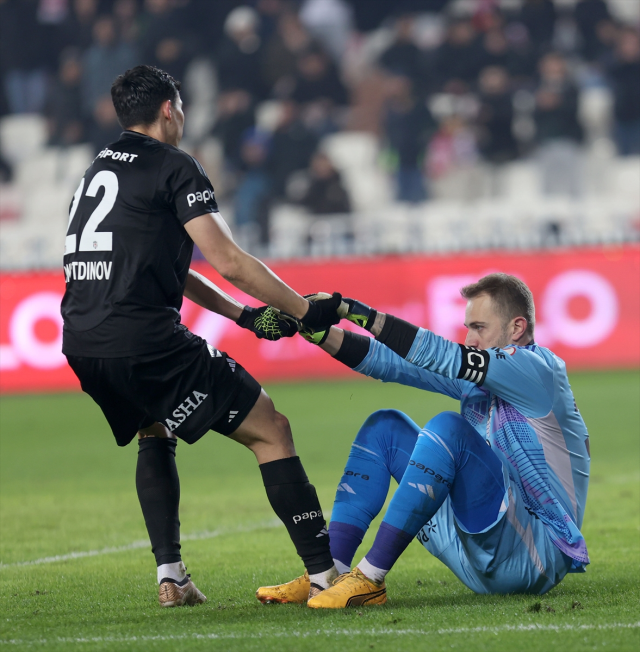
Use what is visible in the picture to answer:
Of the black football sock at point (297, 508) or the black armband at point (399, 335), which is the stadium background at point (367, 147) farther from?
the black armband at point (399, 335)

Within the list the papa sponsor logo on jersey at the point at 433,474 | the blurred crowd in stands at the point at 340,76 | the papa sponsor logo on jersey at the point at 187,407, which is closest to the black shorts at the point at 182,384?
the papa sponsor logo on jersey at the point at 187,407

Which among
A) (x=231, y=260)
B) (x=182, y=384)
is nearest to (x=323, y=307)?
(x=231, y=260)

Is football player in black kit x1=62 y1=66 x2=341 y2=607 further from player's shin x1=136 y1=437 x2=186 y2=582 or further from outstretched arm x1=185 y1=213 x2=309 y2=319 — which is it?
player's shin x1=136 y1=437 x2=186 y2=582

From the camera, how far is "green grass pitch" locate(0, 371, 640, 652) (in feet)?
9.68

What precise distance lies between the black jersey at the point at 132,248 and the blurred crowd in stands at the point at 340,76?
10.6 m

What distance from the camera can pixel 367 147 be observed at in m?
16.8

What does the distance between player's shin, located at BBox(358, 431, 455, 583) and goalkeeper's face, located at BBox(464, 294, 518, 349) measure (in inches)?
19.2

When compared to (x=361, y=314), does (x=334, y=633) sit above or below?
below

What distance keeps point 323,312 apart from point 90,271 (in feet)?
2.63

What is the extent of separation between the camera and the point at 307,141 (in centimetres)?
1584

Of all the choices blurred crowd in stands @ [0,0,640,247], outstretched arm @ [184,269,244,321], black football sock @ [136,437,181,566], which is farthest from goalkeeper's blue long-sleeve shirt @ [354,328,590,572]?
blurred crowd in stands @ [0,0,640,247]

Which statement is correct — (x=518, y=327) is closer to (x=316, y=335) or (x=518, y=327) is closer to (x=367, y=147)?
(x=316, y=335)

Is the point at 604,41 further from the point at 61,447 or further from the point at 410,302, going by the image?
the point at 61,447

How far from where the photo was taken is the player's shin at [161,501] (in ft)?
11.8
